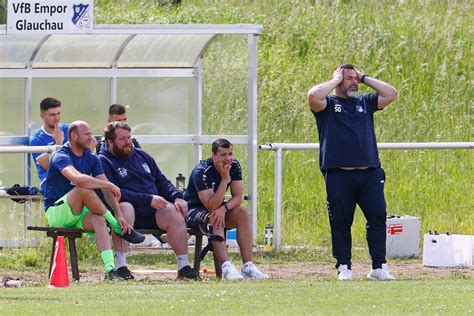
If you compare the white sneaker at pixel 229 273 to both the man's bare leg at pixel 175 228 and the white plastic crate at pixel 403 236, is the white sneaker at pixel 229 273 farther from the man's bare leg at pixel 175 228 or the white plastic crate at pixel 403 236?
the white plastic crate at pixel 403 236

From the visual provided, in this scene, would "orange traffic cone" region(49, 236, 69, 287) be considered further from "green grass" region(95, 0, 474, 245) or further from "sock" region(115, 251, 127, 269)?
"green grass" region(95, 0, 474, 245)

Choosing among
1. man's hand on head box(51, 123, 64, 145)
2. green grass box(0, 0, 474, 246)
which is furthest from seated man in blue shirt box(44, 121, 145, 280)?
green grass box(0, 0, 474, 246)

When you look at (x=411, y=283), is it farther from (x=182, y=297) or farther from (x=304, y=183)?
(x=304, y=183)

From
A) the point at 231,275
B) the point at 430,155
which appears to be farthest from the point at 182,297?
the point at 430,155

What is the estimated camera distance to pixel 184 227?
12.6m

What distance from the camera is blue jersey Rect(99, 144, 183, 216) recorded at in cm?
1267

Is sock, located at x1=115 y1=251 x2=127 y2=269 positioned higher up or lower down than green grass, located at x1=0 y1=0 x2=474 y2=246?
lower down

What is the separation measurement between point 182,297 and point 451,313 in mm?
2092

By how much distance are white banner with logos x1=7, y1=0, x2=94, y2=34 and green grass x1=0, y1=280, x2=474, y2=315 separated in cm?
389

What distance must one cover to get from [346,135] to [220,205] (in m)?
1.51

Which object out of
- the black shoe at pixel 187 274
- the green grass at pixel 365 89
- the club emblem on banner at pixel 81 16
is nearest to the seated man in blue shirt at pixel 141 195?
the black shoe at pixel 187 274

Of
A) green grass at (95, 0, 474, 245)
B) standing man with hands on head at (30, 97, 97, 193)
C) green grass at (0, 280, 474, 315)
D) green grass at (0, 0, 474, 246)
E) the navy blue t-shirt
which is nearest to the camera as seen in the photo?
green grass at (0, 280, 474, 315)

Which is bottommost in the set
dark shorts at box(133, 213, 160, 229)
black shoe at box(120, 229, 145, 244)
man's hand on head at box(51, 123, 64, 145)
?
black shoe at box(120, 229, 145, 244)

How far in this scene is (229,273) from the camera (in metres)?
12.5
